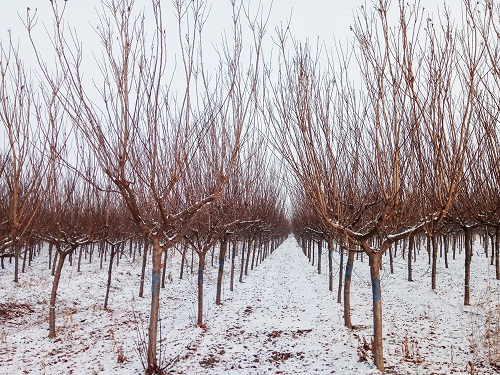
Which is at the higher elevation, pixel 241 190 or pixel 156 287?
pixel 241 190

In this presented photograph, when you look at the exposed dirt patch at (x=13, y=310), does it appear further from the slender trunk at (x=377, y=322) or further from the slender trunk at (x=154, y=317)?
the slender trunk at (x=377, y=322)

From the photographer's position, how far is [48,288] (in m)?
14.5

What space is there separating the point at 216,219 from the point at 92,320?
15.6 feet

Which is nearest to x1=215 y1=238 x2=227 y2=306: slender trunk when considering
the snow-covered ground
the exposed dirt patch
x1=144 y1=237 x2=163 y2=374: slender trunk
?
the snow-covered ground

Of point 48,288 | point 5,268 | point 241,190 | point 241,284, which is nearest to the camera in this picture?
point 241,190

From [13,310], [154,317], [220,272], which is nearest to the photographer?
[154,317]

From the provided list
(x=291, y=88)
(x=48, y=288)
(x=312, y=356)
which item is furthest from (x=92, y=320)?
(x=291, y=88)

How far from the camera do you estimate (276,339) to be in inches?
297

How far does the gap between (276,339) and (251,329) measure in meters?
1.07

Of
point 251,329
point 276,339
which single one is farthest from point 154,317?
point 251,329

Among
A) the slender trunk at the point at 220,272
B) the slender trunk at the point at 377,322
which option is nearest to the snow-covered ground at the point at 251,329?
the slender trunk at the point at 377,322

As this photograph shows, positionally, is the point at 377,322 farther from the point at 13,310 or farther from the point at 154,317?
the point at 13,310

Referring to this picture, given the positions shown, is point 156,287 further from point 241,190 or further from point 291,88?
point 241,190

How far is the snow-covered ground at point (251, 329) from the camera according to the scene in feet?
19.9
